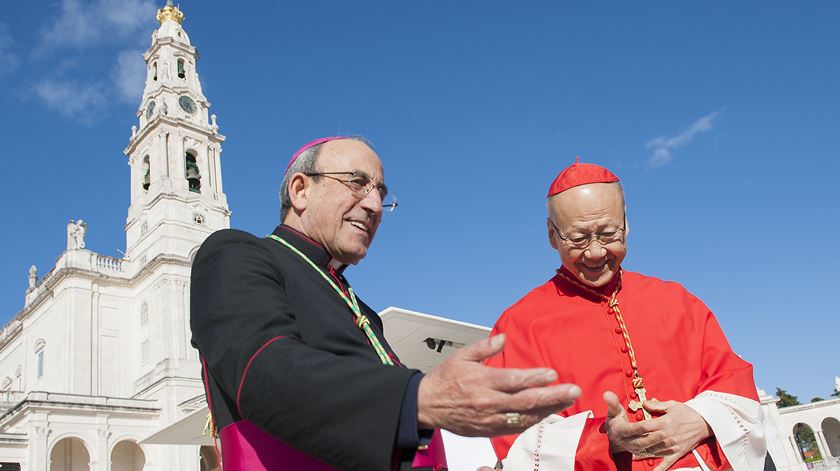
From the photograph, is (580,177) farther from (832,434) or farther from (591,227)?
(832,434)

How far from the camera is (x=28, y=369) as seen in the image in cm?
3497

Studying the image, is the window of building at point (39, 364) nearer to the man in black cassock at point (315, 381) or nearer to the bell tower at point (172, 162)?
the bell tower at point (172, 162)

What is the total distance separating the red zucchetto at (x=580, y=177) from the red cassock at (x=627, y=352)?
1.54 feet

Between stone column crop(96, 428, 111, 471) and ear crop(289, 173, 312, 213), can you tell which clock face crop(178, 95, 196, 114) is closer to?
stone column crop(96, 428, 111, 471)

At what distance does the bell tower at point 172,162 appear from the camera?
107ft

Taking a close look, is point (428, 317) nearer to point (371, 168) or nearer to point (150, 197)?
point (371, 168)

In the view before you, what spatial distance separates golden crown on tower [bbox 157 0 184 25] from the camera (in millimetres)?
40906

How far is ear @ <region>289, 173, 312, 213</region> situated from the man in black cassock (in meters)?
0.21

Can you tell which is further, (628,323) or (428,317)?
(428,317)

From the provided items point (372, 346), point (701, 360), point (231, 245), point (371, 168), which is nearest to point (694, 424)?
point (701, 360)

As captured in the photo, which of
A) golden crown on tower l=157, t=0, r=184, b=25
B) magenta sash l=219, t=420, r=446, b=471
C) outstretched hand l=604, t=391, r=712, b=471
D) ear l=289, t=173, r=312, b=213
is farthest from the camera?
golden crown on tower l=157, t=0, r=184, b=25

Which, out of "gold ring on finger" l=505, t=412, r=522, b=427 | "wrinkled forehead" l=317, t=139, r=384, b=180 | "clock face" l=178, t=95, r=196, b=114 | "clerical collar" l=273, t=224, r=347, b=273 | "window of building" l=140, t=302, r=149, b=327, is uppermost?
"clock face" l=178, t=95, r=196, b=114

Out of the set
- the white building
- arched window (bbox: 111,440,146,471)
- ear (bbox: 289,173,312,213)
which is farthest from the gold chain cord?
arched window (bbox: 111,440,146,471)

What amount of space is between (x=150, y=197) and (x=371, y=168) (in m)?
34.2
